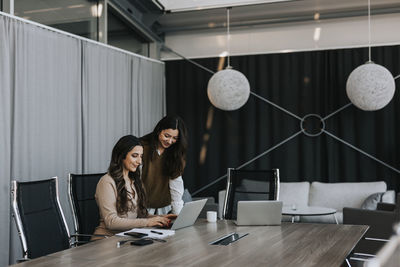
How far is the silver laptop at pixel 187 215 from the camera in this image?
9.55 ft

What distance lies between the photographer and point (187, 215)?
3.02 metres

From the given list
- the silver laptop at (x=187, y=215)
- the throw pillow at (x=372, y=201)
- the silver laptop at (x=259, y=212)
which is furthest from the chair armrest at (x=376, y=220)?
the silver laptop at (x=187, y=215)

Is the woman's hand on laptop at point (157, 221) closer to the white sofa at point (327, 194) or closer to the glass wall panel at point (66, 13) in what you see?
the glass wall panel at point (66, 13)

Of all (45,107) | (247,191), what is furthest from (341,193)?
(45,107)

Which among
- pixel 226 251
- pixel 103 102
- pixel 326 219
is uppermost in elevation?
pixel 103 102

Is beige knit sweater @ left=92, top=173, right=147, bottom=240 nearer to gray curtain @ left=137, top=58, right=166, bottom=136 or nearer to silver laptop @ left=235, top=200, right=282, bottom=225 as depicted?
silver laptop @ left=235, top=200, right=282, bottom=225

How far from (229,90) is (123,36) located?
145 centimetres

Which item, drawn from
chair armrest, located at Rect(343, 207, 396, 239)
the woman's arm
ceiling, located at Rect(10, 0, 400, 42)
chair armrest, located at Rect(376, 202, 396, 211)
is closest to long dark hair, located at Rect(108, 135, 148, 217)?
the woman's arm

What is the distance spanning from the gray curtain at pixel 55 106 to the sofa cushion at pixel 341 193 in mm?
2360

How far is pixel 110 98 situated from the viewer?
5492 mm

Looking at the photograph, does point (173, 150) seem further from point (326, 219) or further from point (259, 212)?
point (326, 219)

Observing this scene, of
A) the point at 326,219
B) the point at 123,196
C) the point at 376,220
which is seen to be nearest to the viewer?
the point at 123,196

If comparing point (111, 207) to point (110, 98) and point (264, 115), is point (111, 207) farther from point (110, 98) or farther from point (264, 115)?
point (264, 115)

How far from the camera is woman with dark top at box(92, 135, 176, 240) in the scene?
2.96 metres
